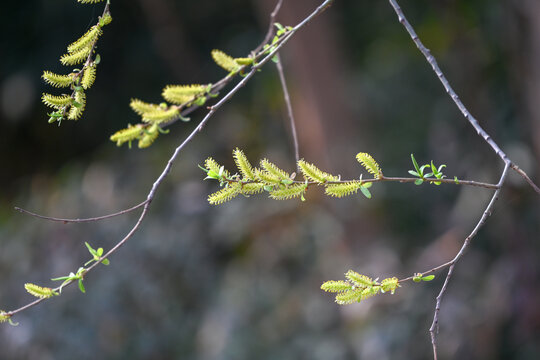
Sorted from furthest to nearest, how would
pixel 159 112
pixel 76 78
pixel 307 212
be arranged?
pixel 307 212 → pixel 76 78 → pixel 159 112

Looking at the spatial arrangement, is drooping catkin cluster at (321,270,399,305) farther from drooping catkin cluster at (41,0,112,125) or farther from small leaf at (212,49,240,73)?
drooping catkin cluster at (41,0,112,125)

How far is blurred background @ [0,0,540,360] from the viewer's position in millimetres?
3230

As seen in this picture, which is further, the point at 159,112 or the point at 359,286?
the point at 359,286

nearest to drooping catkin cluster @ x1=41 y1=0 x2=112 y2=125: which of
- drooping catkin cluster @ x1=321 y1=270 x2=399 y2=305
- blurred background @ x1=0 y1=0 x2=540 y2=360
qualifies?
drooping catkin cluster @ x1=321 y1=270 x2=399 y2=305

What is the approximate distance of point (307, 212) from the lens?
13.3ft

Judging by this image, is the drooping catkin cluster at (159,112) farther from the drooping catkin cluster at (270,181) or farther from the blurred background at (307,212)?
the blurred background at (307,212)

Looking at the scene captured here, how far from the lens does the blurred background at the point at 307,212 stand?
323 centimetres

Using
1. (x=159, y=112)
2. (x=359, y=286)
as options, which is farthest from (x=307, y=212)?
(x=159, y=112)

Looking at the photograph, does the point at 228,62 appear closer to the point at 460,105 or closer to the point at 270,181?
the point at 270,181

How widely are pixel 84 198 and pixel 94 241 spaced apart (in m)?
0.65

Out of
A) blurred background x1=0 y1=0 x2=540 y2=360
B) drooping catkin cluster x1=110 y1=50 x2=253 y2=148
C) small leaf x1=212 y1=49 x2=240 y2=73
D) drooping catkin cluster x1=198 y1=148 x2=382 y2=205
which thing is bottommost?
drooping catkin cluster x1=198 y1=148 x2=382 y2=205

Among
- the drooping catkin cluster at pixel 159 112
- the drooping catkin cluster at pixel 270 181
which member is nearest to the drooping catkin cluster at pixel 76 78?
the drooping catkin cluster at pixel 159 112

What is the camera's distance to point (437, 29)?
14.3 feet

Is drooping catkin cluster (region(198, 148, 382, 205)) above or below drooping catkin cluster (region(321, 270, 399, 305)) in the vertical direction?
above
